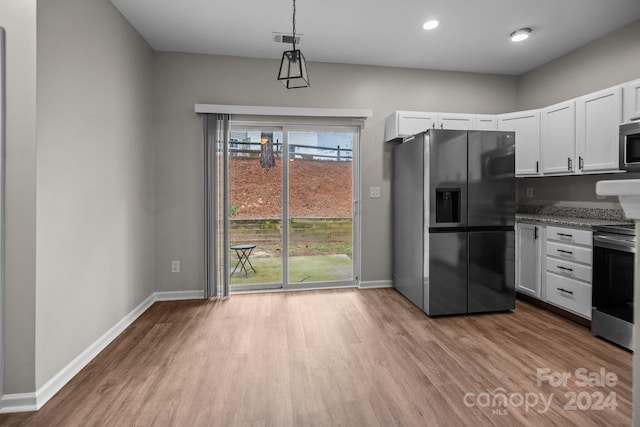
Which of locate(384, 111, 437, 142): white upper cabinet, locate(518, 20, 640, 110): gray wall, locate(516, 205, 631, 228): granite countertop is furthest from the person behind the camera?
locate(384, 111, 437, 142): white upper cabinet

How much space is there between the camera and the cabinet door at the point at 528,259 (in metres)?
3.29

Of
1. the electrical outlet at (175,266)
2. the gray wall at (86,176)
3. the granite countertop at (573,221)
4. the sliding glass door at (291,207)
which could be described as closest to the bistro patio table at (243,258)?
the sliding glass door at (291,207)

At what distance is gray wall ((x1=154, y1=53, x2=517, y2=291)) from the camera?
359 centimetres

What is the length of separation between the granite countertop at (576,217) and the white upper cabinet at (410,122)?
4.75 ft

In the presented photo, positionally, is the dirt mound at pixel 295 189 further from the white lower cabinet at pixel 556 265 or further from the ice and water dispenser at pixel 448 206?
the white lower cabinet at pixel 556 265

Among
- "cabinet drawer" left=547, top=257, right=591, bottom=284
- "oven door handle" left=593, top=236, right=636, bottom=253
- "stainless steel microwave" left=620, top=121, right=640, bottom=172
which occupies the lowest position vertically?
"cabinet drawer" left=547, top=257, right=591, bottom=284

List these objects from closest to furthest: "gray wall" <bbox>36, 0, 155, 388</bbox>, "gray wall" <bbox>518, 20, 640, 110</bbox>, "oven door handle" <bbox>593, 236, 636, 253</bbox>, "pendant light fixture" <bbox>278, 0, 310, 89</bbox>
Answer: "gray wall" <bbox>36, 0, 155, 388</bbox> → "pendant light fixture" <bbox>278, 0, 310, 89</bbox> → "oven door handle" <bbox>593, 236, 636, 253</bbox> → "gray wall" <bbox>518, 20, 640, 110</bbox>

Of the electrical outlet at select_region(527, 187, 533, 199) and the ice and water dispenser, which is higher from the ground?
the electrical outlet at select_region(527, 187, 533, 199)

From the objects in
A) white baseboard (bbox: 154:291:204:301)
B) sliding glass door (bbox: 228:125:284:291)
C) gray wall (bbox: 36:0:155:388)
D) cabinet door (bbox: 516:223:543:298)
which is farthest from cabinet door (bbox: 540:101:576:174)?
gray wall (bbox: 36:0:155:388)

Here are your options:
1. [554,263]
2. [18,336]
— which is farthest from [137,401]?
[554,263]

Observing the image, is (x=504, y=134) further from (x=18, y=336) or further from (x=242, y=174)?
(x=18, y=336)

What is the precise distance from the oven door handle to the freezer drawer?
2.22 ft

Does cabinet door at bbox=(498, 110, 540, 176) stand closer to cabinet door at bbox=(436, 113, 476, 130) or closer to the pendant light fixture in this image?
cabinet door at bbox=(436, 113, 476, 130)

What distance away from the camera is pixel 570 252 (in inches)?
115
